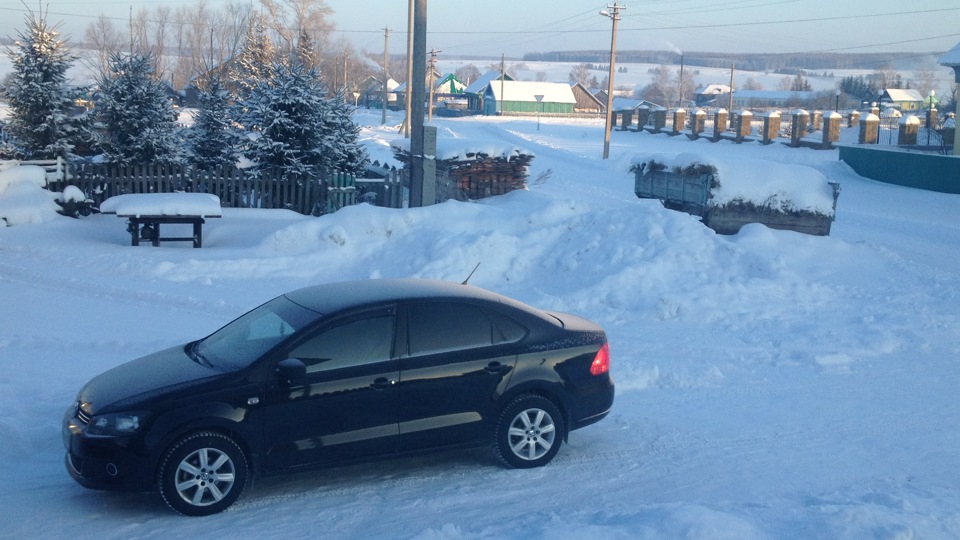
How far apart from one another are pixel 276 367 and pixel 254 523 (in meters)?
1.03

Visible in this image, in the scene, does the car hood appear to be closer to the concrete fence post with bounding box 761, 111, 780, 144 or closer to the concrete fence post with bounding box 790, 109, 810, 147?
the concrete fence post with bounding box 790, 109, 810, 147

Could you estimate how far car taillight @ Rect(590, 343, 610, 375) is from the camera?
7277mm

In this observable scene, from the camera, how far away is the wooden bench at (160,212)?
1585cm

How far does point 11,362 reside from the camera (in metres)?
9.35

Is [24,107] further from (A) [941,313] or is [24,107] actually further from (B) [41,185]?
(A) [941,313]

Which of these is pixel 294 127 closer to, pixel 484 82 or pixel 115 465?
pixel 115 465

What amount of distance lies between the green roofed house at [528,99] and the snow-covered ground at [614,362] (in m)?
79.0

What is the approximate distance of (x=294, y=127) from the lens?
20.3m

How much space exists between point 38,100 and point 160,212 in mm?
7025

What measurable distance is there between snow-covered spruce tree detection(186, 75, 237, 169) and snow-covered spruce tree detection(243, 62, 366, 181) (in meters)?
3.05

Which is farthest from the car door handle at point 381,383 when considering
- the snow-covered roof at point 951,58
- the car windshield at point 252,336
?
the snow-covered roof at point 951,58

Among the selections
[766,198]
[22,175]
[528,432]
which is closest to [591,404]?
[528,432]

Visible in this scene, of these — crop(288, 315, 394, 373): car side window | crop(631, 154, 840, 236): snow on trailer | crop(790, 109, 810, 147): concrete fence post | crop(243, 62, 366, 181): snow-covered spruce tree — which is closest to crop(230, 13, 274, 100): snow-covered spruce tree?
crop(243, 62, 366, 181): snow-covered spruce tree

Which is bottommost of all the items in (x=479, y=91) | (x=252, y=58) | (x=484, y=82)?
(x=252, y=58)
